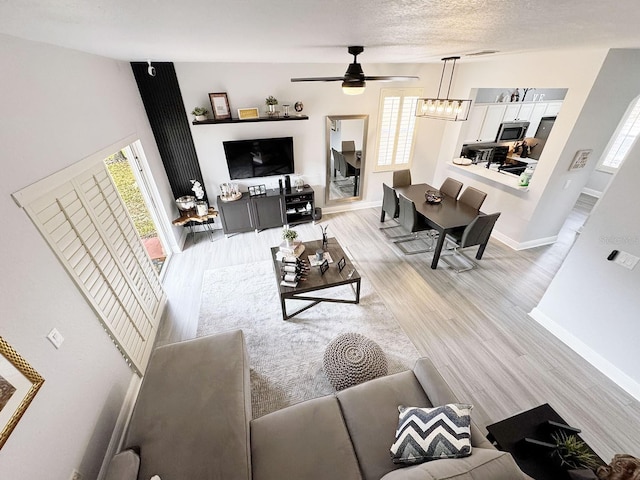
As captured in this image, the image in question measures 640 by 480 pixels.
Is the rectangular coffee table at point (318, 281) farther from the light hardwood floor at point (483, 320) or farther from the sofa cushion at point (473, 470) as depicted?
the sofa cushion at point (473, 470)

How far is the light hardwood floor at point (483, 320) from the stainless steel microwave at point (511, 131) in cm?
216

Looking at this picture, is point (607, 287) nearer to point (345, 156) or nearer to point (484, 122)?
point (345, 156)

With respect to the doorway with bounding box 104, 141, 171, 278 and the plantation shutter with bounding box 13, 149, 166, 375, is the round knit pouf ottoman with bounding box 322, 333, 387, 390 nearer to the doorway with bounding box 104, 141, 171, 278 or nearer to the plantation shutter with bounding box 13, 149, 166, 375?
the plantation shutter with bounding box 13, 149, 166, 375

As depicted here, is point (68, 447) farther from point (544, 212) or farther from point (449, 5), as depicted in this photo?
point (544, 212)

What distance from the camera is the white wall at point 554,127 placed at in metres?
3.04

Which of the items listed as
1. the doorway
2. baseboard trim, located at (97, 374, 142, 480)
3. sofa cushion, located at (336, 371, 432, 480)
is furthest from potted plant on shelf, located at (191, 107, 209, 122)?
sofa cushion, located at (336, 371, 432, 480)

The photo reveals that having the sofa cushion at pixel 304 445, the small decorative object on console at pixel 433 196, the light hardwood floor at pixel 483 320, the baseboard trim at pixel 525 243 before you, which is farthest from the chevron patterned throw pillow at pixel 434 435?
the baseboard trim at pixel 525 243

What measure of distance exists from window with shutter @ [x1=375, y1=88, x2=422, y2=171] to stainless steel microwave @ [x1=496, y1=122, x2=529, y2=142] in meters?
2.16

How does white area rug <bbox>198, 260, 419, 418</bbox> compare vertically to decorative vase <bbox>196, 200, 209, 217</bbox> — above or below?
below

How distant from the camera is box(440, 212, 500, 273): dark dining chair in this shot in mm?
3236

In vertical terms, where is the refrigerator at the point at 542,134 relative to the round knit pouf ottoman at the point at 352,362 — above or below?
above

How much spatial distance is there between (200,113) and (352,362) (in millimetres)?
3902

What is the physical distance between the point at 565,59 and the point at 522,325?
3.23 metres

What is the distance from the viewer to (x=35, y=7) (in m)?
0.98
